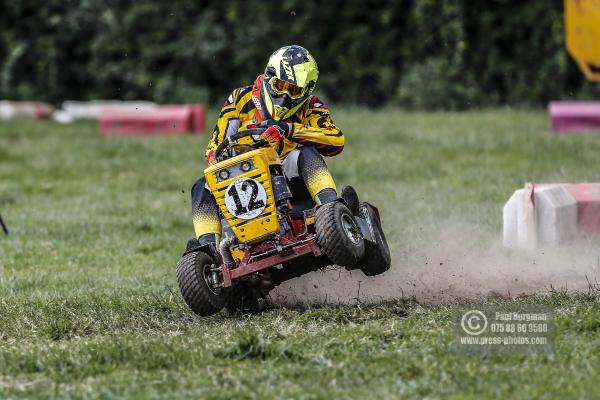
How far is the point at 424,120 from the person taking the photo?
21.1 metres

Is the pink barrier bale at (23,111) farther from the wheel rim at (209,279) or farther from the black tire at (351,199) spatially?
the wheel rim at (209,279)

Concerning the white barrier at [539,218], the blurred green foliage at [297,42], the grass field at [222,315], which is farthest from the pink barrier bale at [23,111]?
the white barrier at [539,218]

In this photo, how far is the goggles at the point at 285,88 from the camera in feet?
27.9

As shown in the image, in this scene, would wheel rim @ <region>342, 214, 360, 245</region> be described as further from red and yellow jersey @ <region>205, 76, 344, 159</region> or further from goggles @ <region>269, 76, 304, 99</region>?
goggles @ <region>269, 76, 304, 99</region>

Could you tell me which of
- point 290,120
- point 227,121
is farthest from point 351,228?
point 227,121

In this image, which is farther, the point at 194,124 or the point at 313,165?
the point at 194,124

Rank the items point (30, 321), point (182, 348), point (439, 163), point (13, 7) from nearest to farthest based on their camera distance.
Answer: point (182, 348) < point (30, 321) < point (439, 163) < point (13, 7)

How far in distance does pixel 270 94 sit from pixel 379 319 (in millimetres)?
1918

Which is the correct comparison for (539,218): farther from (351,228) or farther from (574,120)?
(574,120)

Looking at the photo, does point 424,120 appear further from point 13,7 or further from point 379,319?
point 379,319

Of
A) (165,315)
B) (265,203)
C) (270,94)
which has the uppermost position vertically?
(270,94)

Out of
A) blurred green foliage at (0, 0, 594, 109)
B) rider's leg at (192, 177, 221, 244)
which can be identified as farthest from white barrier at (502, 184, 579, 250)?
blurred green foliage at (0, 0, 594, 109)

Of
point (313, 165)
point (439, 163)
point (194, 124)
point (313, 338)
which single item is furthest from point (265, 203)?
point (194, 124)

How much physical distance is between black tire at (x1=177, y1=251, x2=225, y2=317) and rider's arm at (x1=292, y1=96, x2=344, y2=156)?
116cm
